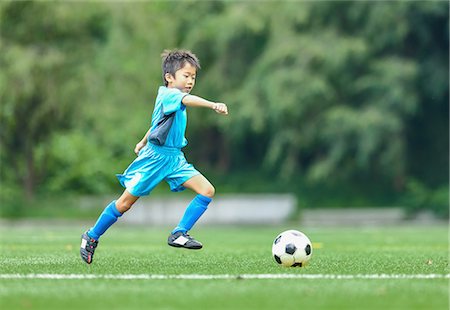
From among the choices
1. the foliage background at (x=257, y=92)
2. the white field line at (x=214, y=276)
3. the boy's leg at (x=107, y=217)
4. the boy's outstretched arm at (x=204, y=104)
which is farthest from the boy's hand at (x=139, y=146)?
the foliage background at (x=257, y=92)

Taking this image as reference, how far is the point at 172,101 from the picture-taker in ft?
28.1

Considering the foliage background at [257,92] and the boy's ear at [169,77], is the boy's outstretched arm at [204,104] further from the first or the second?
the foliage background at [257,92]

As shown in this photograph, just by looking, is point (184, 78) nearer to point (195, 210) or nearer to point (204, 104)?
point (204, 104)

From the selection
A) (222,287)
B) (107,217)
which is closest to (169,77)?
(107,217)

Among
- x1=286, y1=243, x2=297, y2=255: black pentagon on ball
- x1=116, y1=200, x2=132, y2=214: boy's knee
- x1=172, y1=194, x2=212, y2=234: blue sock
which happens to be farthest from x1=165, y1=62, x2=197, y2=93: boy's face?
x1=286, y1=243, x2=297, y2=255: black pentagon on ball

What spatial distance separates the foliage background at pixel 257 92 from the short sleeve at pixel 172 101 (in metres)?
21.2

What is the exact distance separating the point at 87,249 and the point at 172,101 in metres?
1.49

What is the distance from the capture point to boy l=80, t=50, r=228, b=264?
867cm

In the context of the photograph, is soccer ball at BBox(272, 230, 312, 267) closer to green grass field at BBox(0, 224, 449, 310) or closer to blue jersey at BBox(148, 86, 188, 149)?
green grass field at BBox(0, 224, 449, 310)

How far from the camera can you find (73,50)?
3350cm

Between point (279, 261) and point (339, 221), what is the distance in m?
23.6

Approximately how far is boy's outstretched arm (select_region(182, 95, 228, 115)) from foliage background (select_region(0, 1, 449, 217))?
70.4ft

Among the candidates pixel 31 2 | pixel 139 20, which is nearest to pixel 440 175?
pixel 139 20

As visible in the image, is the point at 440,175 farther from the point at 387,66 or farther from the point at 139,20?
the point at 139,20
